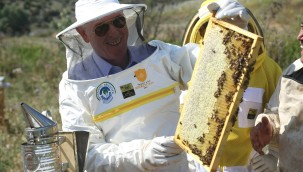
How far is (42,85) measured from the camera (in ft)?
33.3

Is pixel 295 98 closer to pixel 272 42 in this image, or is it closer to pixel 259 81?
pixel 259 81

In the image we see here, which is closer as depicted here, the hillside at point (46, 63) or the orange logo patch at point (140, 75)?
the orange logo patch at point (140, 75)

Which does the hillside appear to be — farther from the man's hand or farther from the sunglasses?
the man's hand

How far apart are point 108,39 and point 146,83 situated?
29 centimetres

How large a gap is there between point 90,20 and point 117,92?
1.24ft

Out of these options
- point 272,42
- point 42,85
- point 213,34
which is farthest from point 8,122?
point 213,34

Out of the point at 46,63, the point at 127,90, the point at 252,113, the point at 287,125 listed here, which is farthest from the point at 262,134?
the point at 46,63

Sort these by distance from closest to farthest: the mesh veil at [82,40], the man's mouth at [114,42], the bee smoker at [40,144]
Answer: the bee smoker at [40,144] → the man's mouth at [114,42] → the mesh veil at [82,40]

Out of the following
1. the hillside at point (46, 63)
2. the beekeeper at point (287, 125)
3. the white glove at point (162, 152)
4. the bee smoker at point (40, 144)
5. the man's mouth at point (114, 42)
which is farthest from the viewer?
the hillside at point (46, 63)

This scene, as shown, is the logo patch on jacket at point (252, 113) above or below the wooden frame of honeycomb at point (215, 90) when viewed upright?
below

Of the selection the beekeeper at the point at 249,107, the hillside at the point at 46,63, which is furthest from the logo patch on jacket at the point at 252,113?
the hillside at the point at 46,63

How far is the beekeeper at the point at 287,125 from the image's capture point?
8.57ft

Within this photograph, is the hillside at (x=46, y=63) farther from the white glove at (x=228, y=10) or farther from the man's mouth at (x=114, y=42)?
the white glove at (x=228, y=10)

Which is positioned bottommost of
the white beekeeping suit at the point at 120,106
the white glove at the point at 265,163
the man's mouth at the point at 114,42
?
the white glove at the point at 265,163
